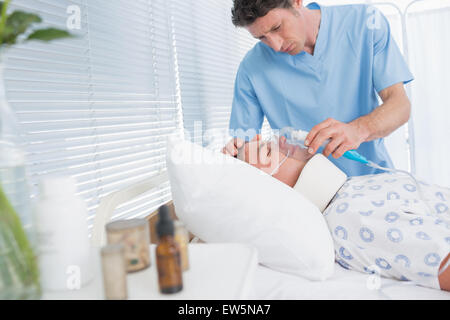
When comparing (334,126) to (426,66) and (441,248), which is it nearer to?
(441,248)

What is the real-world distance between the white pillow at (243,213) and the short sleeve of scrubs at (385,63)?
37.1 inches

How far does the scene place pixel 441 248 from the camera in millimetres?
930

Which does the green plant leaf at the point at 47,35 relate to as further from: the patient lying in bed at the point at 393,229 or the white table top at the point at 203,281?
the patient lying in bed at the point at 393,229

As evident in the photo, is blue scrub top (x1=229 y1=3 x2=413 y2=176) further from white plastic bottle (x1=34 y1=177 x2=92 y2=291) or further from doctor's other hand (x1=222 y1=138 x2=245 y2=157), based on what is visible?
white plastic bottle (x1=34 y1=177 x2=92 y2=291)

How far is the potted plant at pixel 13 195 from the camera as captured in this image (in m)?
0.50

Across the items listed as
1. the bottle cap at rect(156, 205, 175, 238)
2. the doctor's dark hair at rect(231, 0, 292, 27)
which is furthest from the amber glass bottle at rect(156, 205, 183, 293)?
the doctor's dark hair at rect(231, 0, 292, 27)

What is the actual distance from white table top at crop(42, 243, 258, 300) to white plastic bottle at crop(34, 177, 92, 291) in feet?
0.10

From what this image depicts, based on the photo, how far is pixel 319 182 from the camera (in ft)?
4.29

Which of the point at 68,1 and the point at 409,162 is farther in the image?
the point at 409,162

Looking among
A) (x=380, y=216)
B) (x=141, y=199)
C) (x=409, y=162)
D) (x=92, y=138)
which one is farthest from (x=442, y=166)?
(x=92, y=138)

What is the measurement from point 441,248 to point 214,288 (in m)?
0.67

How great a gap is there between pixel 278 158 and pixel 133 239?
910mm

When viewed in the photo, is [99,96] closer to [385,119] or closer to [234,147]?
[234,147]

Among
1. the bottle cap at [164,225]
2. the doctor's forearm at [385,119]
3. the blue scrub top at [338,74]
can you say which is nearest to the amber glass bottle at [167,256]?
the bottle cap at [164,225]
